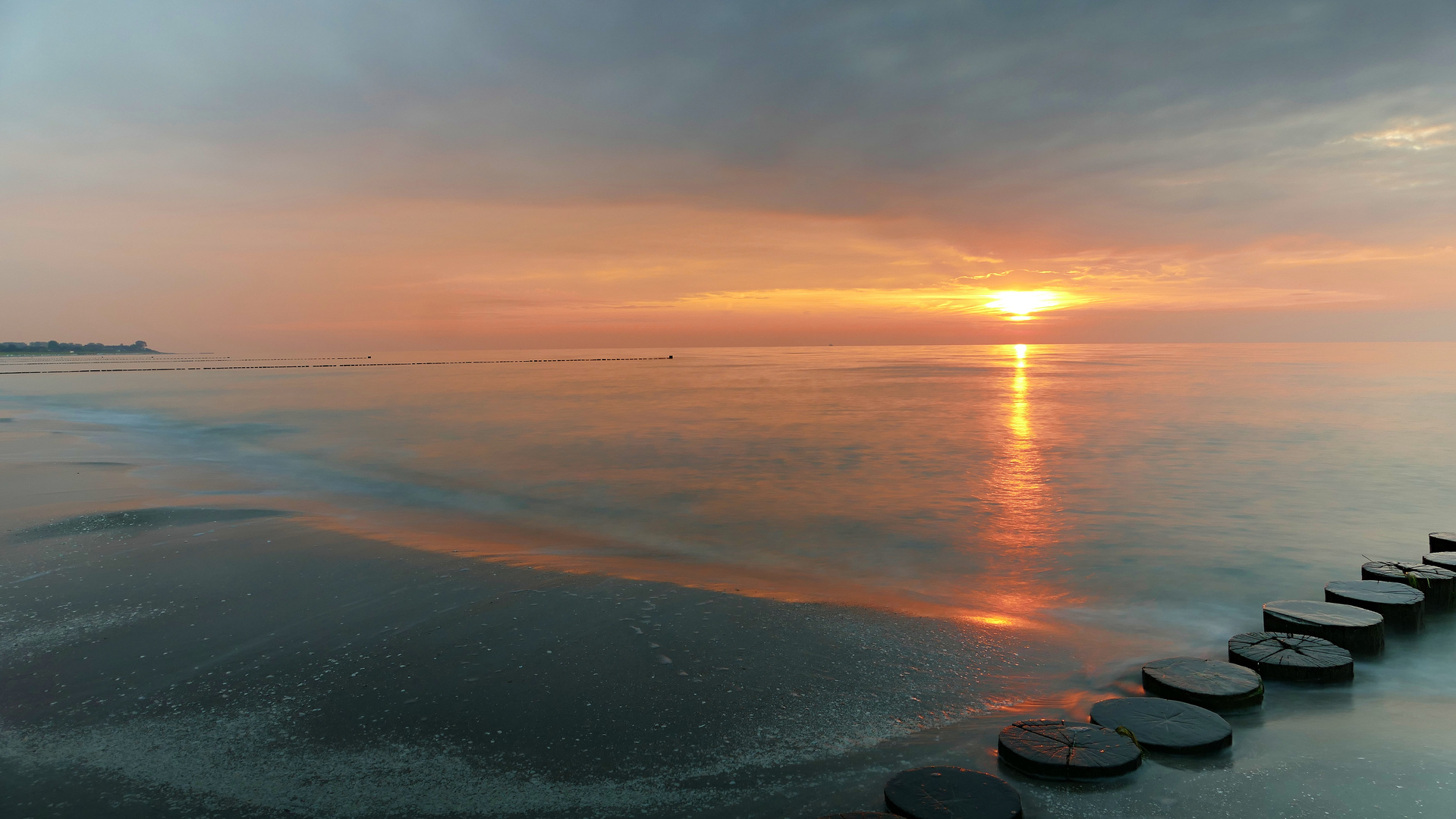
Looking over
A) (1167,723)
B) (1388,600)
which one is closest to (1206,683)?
(1167,723)

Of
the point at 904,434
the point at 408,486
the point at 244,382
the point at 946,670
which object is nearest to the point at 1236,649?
the point at 946,670

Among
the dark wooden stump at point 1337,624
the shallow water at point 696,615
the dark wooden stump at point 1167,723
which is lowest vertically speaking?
the shallow water at point 696,615

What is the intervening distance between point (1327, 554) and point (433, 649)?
11935 millimetres

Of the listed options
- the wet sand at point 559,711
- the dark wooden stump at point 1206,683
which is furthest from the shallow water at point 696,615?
the dark wooden stump at point 1206,683

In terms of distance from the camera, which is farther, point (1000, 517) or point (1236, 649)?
point (1000, 517)

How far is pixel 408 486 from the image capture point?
1606 centimetres

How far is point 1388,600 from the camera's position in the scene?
6.70m

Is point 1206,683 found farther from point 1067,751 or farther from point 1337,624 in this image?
point 1337,624

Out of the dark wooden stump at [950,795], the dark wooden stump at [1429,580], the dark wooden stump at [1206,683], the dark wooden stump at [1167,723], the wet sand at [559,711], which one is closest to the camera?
the dark wooden stump at [950,795]

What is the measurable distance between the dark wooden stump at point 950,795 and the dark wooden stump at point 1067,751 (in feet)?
0.92

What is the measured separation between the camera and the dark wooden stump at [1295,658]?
5.47m

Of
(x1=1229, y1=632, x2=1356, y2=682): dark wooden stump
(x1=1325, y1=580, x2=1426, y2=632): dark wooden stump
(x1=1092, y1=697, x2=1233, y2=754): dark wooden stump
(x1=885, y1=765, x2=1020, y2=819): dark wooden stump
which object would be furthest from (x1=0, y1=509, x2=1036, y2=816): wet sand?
(x1=1325, y1=580, x2=1426, y2=632): dark wooden stump

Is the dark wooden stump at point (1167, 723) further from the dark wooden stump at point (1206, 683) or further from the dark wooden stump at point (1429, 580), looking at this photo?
the dark wooden stump at point (1429, 580)

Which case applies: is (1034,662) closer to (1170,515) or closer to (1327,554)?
(1327,554)
